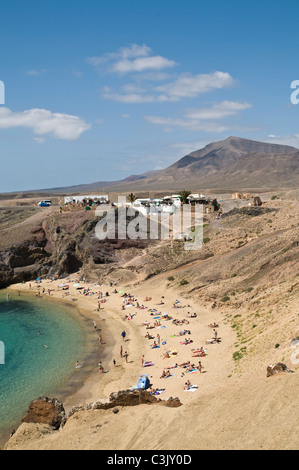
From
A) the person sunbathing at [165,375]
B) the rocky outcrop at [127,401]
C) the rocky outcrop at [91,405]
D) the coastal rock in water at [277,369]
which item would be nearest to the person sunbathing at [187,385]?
the person sunbathing at [165,375]

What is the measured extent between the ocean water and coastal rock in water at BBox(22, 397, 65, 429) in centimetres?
501

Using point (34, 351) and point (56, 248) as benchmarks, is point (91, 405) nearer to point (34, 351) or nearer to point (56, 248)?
point (34, 351)

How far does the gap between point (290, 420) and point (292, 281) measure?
2061cm

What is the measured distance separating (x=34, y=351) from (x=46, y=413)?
15225 mm

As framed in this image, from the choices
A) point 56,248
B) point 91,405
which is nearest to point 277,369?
point 91,405

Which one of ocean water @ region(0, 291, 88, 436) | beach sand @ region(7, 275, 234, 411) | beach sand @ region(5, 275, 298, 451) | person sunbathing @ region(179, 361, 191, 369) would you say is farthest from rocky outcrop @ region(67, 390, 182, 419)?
person sunbathing @ region(179, 361, 191, 369)

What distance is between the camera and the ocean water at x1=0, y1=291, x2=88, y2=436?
23.6 metres

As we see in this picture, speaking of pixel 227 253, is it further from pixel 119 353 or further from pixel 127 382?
pixel 127 382

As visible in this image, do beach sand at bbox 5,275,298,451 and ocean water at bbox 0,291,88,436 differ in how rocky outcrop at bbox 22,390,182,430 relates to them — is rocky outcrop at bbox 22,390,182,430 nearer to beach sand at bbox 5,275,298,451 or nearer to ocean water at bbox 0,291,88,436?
beach sand at bbox 5,275,298,451

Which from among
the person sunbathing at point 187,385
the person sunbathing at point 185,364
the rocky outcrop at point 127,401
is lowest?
the person sunbathing at point 185,364

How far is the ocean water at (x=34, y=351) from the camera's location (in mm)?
23578

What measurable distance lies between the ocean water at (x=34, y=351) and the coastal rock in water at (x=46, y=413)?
5.01 metres

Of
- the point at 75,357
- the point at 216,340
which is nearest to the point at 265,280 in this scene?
the point at 216,340

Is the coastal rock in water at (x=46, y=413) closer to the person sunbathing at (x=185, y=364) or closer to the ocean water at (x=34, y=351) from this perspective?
the ocean water at (x=34, y=351)
